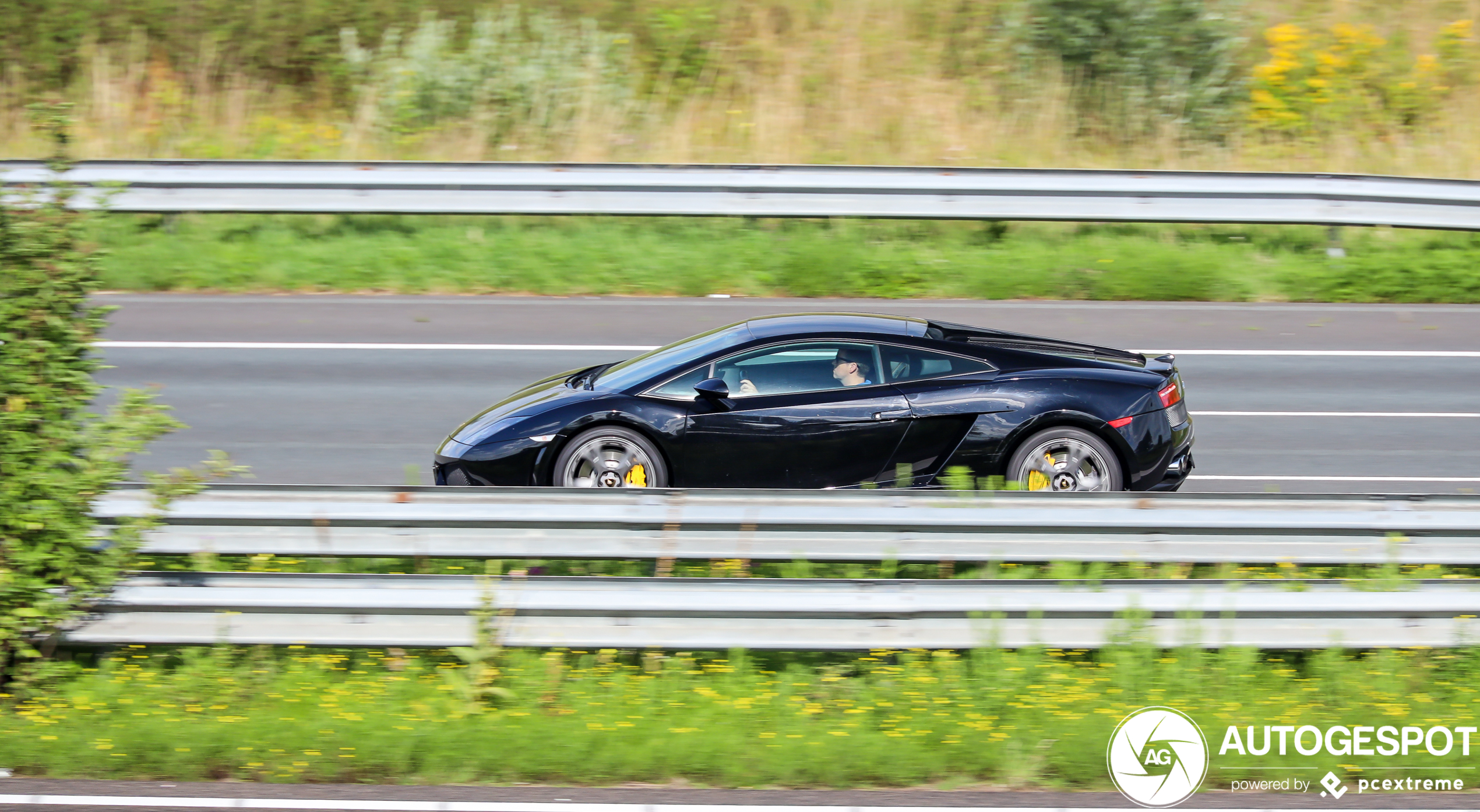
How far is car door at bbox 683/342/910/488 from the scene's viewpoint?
7.91 m

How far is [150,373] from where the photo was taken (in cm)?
1121

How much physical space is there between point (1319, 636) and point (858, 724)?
7.11 feet

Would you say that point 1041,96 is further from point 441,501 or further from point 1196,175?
point 441,501

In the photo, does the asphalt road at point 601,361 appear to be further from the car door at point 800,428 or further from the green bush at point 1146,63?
the green bush at point 1146,63

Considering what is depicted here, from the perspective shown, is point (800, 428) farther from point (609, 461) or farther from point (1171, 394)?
point (1171, 394)

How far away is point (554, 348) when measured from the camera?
11.7 metres

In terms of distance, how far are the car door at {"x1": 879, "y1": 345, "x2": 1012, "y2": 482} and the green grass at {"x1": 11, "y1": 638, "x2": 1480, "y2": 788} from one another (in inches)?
77.9

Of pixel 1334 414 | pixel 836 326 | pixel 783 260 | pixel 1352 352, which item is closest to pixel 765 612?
pixel 836 326

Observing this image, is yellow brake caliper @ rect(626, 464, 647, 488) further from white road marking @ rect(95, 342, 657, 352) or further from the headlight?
white road marking @ rect(95, 342, 657, 352)

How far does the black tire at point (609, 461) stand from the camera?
807 centimetres

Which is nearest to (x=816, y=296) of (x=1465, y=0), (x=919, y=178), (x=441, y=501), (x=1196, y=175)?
(x=919, y=178)

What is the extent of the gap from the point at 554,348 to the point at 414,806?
6921 millimetres

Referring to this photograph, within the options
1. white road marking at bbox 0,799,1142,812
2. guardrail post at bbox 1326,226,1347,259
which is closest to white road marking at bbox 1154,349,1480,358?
guardrail post at bbox 1326,226,1347,259

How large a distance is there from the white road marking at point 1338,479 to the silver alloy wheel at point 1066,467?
149 cm
